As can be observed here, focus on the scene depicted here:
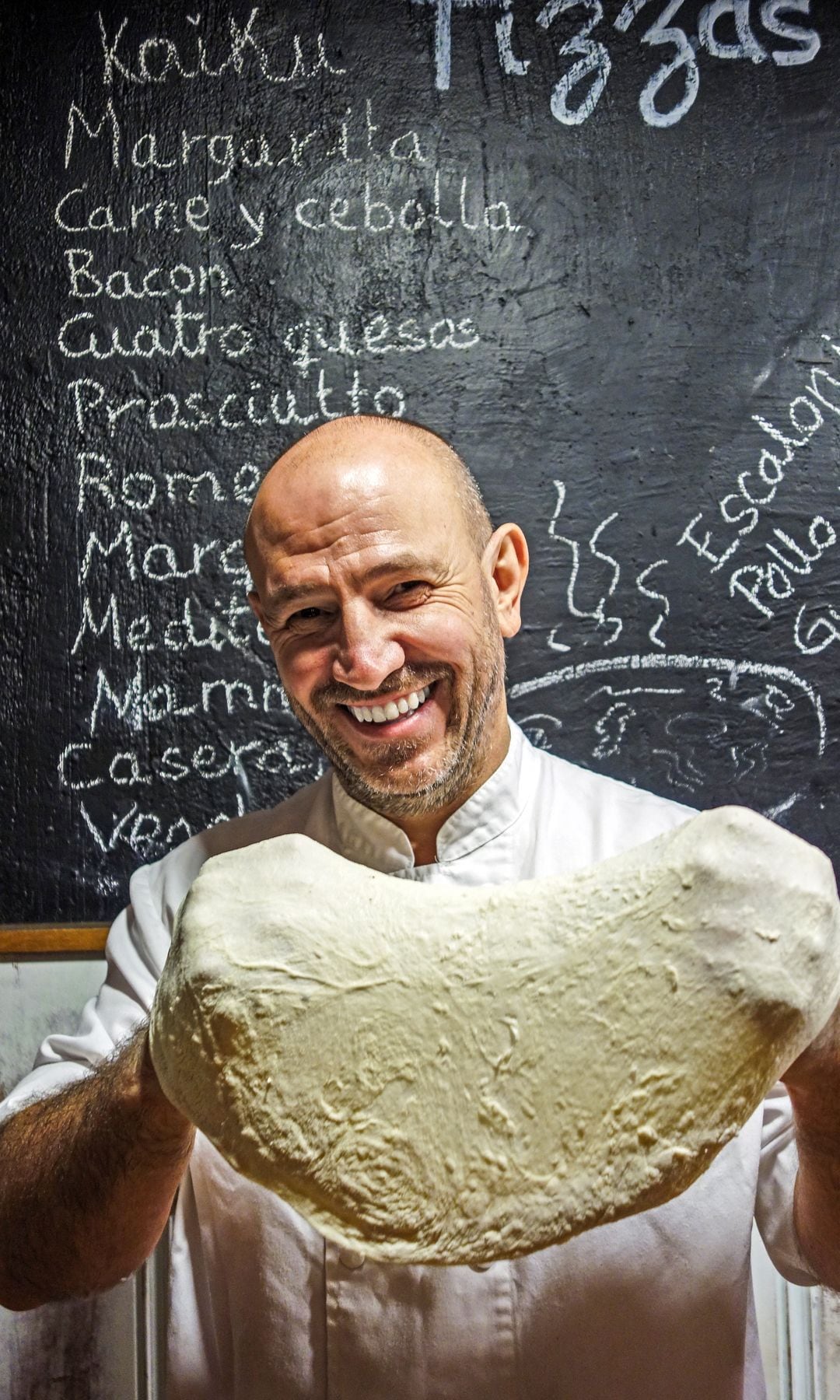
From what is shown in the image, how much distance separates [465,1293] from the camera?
3.44 ft

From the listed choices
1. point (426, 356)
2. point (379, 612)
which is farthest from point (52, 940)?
point (426, 356)

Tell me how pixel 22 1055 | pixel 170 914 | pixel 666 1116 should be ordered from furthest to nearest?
pixel 22 1055, pixel 170 914, pixel 666 1116

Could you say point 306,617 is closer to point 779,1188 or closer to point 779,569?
point 779,1188

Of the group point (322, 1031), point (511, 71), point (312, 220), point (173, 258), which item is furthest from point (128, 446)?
point (322, 1031)

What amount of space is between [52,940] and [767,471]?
4.85 ft

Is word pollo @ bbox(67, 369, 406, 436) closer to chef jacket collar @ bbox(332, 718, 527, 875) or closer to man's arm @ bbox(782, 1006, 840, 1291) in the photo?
chef jacket collar @ bbox(332, 718, 527, 875)

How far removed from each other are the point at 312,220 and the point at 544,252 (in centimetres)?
42

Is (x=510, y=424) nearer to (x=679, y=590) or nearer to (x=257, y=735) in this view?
(x=679, y=590)

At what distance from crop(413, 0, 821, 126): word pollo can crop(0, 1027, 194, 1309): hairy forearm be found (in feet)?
5.53

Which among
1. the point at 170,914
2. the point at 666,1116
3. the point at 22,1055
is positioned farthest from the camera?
the point at 22,1055

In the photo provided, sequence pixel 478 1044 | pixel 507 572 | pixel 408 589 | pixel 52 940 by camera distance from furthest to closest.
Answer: pixel 52 940, pixel 507 572, pixel 408 589, pixel 478 1044

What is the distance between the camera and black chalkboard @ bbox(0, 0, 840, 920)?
1.71 m

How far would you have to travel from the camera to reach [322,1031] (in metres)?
0.66

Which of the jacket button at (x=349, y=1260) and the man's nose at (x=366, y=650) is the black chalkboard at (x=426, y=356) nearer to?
the man's nose at (x=366, y=650)
